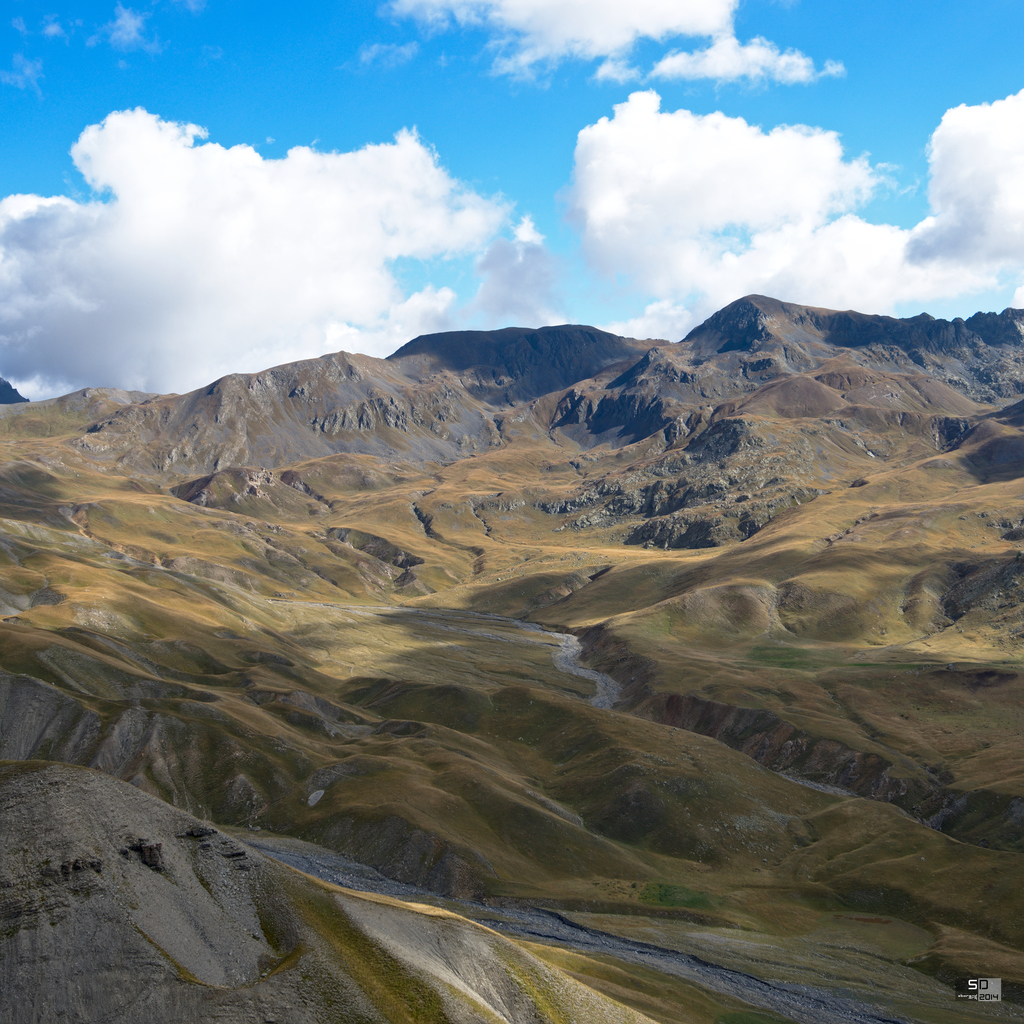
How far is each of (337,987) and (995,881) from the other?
87176 mm

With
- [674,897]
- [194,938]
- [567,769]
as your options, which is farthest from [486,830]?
[194,938]

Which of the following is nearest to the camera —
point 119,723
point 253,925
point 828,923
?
point 253,925

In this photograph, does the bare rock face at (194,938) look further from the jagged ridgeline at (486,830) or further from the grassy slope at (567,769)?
the grassy slope at (567,769)

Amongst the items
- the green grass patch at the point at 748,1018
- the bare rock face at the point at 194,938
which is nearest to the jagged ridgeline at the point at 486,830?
the bare rock face at the point at 194,938

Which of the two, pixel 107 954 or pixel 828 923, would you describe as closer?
pixel 107 954

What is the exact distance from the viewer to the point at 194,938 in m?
45.0

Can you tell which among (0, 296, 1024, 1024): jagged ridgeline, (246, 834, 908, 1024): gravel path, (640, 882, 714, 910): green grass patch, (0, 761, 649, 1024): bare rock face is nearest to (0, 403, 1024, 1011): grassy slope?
(0, 296, 1024, 1024): jagged ridgeline

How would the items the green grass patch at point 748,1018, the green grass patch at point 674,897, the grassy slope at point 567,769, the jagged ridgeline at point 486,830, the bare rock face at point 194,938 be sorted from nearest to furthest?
1. the bare rock face at point 194,938
2. the jagged ridgeline at point 486,830
3. the green grass patch at point 748,1018
4. the green grass patch at point 674,897
5. the grassy slope at point 567,769

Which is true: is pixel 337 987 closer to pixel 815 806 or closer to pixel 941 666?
pixel 815 806

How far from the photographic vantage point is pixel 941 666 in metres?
180

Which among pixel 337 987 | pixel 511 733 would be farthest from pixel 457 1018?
pixel 511 733

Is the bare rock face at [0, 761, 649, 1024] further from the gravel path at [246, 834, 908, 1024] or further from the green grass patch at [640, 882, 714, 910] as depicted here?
the green grass patch at [640, 882, 714, 910]

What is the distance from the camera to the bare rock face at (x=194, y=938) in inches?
1601

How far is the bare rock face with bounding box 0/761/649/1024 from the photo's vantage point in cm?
4066
